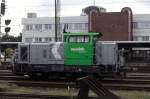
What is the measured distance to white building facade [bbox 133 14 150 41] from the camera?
95.8 m

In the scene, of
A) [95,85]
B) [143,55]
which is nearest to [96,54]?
[95,85]

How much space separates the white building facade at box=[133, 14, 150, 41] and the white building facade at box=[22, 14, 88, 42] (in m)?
11.1

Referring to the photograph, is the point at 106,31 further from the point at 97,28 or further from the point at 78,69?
the point at 78,69

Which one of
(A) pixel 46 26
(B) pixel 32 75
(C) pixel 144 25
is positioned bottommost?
(B) pixel 32 75

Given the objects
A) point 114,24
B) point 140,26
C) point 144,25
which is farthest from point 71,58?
point 144,25

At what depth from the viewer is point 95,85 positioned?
15984 mm

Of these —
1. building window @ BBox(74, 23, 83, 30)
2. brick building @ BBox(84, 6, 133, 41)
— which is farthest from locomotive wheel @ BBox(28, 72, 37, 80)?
building window @ BBox(74, 23, 83, 30)

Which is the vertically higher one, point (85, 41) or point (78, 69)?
point (85, 41)

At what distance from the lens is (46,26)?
10356 centimetres

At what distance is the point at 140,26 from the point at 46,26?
22.4m

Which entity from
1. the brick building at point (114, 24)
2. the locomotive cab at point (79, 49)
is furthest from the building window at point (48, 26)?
the locomotive cab at point (79, 49)

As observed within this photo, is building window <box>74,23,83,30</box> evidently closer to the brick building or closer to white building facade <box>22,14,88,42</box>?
white building facade <box>22,14,88,42</box>

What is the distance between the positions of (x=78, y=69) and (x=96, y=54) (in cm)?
157

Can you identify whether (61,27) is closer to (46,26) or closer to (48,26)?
(48,26)
